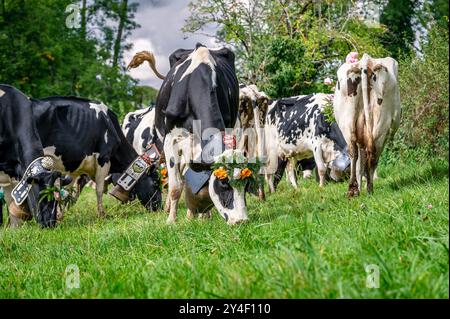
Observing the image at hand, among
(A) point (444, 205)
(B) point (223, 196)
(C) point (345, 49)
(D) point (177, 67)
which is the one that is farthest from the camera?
(C) point (345, 49)

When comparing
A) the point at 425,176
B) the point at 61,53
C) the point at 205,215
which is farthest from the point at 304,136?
the point at 61,53

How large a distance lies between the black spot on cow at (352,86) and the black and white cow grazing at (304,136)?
4217 millimetres

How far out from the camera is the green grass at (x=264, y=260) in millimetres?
2381

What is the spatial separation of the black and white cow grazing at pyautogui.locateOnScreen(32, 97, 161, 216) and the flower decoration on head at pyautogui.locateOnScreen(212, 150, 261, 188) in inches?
189

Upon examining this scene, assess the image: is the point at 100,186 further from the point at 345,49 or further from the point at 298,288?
the point at 345,49

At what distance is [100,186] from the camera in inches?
400

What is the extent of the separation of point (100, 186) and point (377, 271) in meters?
8.30

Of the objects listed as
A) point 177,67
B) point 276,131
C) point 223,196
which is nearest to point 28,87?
point 276,131

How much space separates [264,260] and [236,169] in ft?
8.18

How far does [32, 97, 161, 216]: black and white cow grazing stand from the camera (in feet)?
30.8

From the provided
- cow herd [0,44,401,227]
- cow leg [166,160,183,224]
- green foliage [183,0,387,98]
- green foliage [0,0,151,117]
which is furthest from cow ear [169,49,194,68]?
green foliage [0,0,151,117]

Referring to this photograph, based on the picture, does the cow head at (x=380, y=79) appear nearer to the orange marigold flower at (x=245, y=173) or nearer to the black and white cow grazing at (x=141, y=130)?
the orange marigold flower at (x=245, y=173)

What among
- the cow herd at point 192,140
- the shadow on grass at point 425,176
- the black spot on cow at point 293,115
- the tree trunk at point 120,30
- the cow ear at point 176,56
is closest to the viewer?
the cow herd at point 192,140

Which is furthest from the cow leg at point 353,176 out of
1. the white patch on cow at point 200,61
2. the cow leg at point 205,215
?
the white patch on cow at point 200,61
